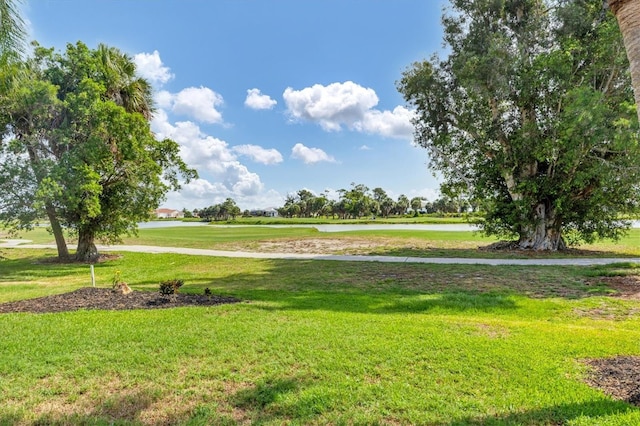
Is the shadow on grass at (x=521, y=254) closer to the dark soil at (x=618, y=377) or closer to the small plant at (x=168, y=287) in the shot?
the small plant at (x=168, y=287)

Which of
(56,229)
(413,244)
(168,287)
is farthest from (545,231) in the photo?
(56,229)

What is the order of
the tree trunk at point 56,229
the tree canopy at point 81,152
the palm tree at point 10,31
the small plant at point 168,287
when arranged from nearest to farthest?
1. the palm tree at point 10,31
2. the small plant at point 168,287
3. the tree canopy at point 81,152
4. the tree trunk at point 56,229

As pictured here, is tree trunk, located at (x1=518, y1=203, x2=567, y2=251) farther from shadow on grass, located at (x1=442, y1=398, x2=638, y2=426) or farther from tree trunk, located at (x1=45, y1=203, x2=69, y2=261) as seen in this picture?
tree trunk, located at (x1=45, y1=203, x2=69, y2=261)

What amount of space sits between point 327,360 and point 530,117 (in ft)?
48.1

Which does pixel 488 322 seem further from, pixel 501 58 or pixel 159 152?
pixel 159 152

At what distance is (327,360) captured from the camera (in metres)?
3.85

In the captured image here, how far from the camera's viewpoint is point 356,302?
684cm

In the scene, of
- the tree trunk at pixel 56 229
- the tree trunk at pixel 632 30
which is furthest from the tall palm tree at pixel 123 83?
the tree trunk at pixel 632 30

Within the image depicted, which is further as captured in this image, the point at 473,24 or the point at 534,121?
the point at 473,24

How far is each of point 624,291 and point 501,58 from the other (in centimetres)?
923

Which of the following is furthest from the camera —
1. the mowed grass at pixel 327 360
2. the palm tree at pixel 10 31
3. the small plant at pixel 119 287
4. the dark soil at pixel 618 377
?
the small plant at pixel 119 287

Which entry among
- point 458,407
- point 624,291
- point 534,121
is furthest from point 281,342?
point 534,121

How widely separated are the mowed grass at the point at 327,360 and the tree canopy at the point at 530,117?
23.8 feet

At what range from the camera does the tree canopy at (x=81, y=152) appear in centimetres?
1186
